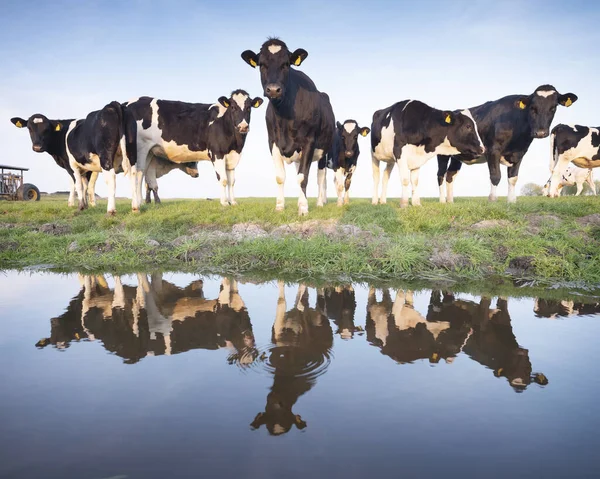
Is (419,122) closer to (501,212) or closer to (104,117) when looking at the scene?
(501,212)

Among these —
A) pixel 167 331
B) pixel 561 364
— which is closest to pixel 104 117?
pixel 167 331

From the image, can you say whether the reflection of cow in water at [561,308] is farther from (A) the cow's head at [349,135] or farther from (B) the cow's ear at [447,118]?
(A) the cow's head at [349,135]

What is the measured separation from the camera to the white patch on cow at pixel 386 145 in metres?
12.0

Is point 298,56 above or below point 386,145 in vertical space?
above

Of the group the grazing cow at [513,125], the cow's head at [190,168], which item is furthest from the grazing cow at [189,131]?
the grazing cow at [513,125]

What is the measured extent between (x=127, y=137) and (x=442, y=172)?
9.50 metres

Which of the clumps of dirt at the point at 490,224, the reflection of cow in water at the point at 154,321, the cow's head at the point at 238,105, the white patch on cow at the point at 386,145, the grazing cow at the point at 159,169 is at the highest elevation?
the cow's head at the point at 238,105

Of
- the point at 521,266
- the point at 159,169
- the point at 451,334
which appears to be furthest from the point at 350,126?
the point at 451,334

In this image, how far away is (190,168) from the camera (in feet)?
51.0

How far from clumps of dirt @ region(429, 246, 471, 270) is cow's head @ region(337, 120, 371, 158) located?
7472 millimetres

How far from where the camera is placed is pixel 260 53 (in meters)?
8.95

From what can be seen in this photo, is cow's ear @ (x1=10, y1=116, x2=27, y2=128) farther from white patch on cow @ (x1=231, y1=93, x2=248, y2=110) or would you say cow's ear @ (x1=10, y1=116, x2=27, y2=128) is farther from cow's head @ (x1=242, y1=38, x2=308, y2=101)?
cow's head @ (x1=242, y1=38, x2=308, y2=101)

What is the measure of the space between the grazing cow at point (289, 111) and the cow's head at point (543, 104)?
17.9ft

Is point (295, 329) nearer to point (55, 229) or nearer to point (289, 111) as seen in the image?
point (289, 111)
